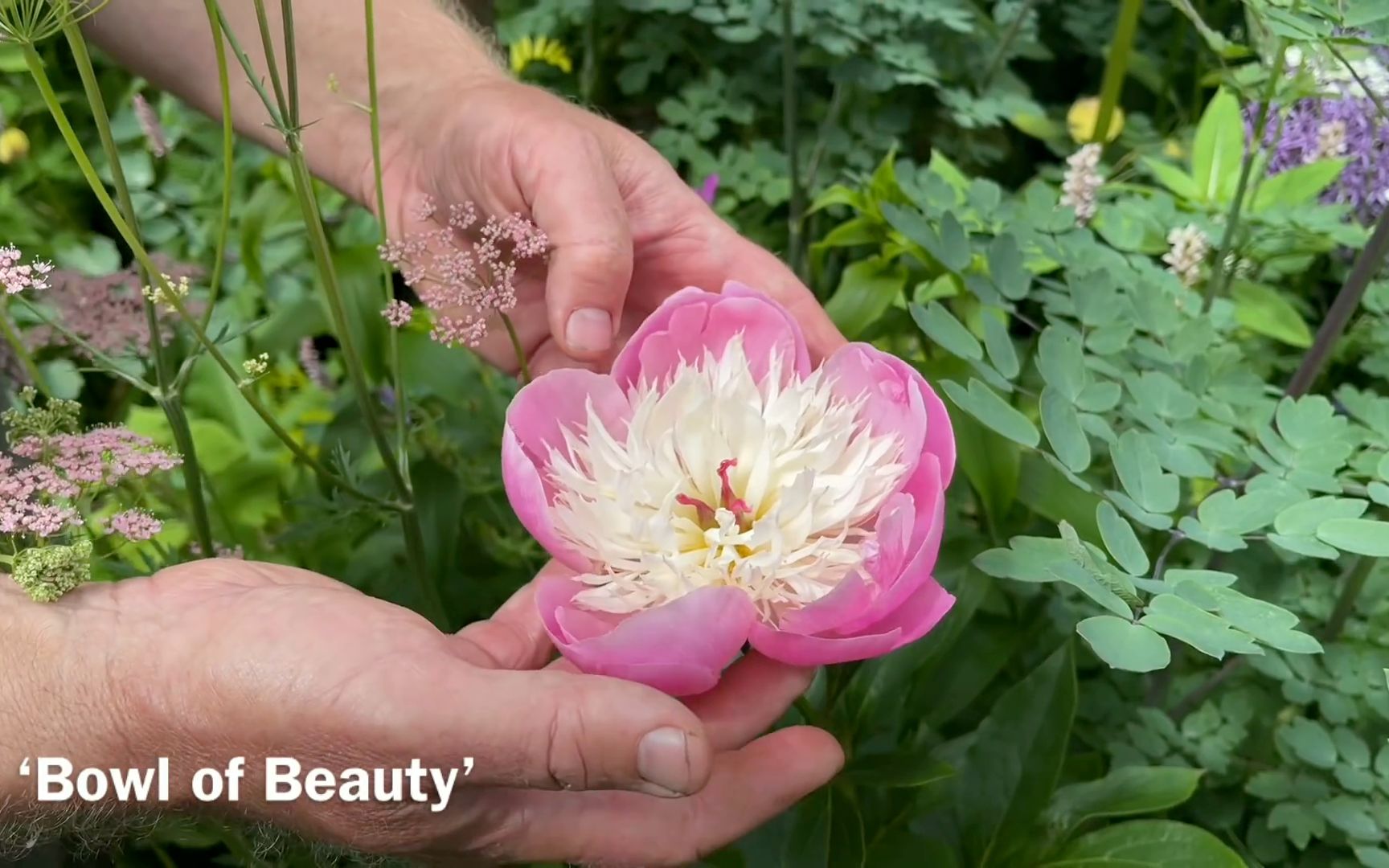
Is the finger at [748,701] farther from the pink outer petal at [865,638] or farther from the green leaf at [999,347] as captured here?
the green leaf at [999,347]

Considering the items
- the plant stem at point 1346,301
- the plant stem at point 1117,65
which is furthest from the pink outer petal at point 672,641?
the plant stem at point 1117,65

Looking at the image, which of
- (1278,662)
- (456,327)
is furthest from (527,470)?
(1278,662)

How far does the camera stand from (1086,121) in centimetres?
125

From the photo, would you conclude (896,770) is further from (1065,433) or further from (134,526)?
(134,526)

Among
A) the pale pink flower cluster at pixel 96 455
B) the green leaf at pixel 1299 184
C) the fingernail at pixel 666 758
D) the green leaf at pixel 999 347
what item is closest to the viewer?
the fingernail at pixel 666 758

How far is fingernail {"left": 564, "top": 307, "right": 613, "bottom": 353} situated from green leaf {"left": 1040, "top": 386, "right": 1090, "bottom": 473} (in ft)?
0.90

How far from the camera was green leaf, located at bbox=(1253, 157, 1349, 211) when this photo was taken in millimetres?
876

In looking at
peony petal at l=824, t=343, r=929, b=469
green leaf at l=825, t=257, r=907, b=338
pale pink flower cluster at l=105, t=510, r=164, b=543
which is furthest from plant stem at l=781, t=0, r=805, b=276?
pale pink flower cluster at l=105, t=510, r=164, b=543

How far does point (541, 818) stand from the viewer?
1.62ft

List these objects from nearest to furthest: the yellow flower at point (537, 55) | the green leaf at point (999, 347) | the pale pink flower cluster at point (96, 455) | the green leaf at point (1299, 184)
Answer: the pale pink flower cluster at point (96, 455)
the green leaf at point (999, 347)
the green leaf at point (1299, 184)
the yellow flower at point (537, 55)

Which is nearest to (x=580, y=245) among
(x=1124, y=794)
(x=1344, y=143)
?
(x=1124, y=794)

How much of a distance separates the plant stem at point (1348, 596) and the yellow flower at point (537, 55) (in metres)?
1.02

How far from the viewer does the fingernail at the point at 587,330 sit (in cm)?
64

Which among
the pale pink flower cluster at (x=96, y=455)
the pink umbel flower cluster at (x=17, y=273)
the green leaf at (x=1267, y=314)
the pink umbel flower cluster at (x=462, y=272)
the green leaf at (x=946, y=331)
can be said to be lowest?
the green leaf at (x=1267, y=314)
